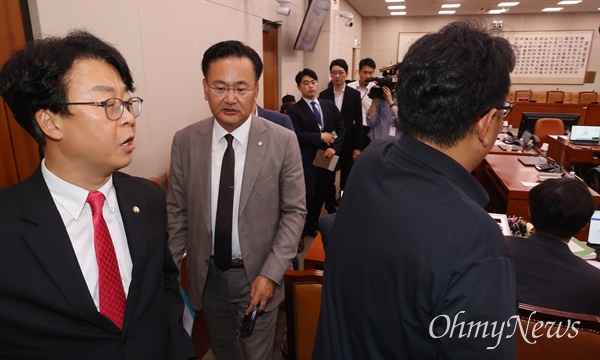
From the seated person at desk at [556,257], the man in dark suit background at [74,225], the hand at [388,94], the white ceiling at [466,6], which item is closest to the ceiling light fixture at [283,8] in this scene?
the hand at [388,94]

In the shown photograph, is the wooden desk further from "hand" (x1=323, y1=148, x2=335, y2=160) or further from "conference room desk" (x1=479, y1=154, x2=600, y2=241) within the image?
"conference room desk" (x1=479, y1=154, x2=600, y2=241)

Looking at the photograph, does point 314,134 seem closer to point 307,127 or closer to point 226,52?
point 307,127

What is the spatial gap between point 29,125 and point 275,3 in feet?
16.4

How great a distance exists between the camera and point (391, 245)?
2.48 feet

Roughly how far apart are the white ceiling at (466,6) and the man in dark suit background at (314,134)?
6896 millimetres

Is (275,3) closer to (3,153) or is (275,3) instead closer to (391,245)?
(3,153)

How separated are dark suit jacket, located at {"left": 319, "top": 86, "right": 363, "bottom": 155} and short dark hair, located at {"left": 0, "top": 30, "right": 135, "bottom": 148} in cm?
348

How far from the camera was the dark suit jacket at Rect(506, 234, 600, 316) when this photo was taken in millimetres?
1374

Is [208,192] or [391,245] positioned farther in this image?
[208,192]

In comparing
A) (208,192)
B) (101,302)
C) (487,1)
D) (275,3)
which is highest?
(487,1)

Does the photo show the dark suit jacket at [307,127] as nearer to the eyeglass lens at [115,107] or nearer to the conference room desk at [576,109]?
the eyeglass lens at [115,107]

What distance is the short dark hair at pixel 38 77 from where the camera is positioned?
864mm

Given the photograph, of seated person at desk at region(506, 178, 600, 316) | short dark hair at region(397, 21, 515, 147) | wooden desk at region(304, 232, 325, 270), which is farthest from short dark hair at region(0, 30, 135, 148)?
seated person at desk at region(506, 178, 600, 316)

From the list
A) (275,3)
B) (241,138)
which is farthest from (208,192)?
(275,3)
